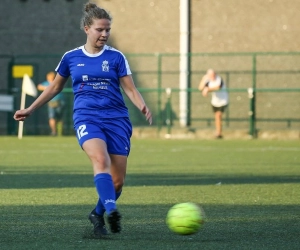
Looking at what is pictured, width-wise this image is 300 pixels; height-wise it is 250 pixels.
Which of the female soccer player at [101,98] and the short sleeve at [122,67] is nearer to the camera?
the female soccer player at [101,98]

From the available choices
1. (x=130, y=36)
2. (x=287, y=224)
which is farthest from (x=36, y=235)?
(x=130, y=36)

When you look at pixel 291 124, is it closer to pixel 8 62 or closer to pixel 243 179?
pixel 8 62


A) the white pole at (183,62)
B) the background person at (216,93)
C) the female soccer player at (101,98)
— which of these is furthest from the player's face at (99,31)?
the white pole at (183,62)

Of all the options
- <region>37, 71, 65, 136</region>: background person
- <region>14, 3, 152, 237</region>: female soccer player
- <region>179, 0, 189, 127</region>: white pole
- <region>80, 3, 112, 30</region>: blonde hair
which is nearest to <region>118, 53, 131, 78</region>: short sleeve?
<region>14, 3, 152, 237</region>: female soccer player

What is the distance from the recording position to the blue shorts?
8148mm

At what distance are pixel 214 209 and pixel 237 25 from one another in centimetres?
2094

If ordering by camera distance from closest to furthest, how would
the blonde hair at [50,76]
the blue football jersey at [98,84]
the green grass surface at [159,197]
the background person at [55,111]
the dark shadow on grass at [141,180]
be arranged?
1. the green grass surface at [159,197]
2. the blue football jersey at [98,84]
3. the dark shadow on grass at [141,180]
4. the blonde hair at [50,76]
5. the background person at [55,111]

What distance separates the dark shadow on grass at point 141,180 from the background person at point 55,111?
45.7 ft

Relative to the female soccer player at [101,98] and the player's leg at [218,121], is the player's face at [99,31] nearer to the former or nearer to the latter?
the female soccer player at [101,98]

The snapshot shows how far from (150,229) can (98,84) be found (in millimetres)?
1362

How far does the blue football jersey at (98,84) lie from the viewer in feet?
27.1

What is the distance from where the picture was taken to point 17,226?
8.95m

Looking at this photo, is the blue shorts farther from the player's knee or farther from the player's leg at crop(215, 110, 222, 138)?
the player's leg at crop(215, 110, 222, 138)

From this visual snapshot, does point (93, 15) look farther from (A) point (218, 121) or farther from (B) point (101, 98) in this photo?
(A) point (218, 121)
